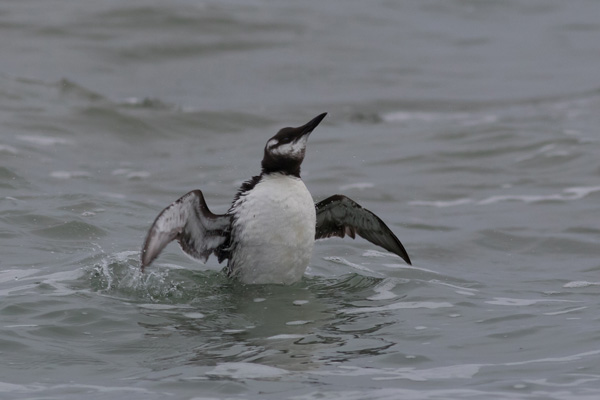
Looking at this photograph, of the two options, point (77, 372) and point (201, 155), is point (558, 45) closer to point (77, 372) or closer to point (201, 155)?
point (201, 155)

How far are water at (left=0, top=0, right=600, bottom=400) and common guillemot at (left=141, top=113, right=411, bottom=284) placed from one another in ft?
0.87

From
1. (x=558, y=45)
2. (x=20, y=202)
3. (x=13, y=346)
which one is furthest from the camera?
(x=558, y=45)

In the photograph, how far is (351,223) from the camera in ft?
33.2

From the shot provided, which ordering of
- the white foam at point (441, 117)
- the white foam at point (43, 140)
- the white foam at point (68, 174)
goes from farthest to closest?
1. the white foam at point (441, 117)
2. the white foam at point (43, 140)
3. the white foam at point (68, 174)

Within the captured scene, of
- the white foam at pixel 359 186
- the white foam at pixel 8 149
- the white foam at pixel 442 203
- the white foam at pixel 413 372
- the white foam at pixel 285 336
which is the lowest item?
the white foam at pixel 413 372

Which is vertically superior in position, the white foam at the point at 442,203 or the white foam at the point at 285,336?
the white foam at the point at 442,203

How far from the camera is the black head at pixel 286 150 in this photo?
9039mm

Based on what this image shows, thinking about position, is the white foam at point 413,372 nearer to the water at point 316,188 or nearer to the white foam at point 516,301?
the water at point 316,188

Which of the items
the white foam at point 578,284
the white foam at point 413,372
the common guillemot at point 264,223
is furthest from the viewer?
the white foam at point 578,284

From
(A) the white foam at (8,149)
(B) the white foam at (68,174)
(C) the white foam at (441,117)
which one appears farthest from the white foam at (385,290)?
(C) the white foam at (441,117)

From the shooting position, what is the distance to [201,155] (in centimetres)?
1723

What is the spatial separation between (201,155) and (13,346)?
32.2 feet

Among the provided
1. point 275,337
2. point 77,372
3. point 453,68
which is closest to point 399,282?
point 275,337

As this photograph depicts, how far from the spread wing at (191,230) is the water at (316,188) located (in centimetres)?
39
